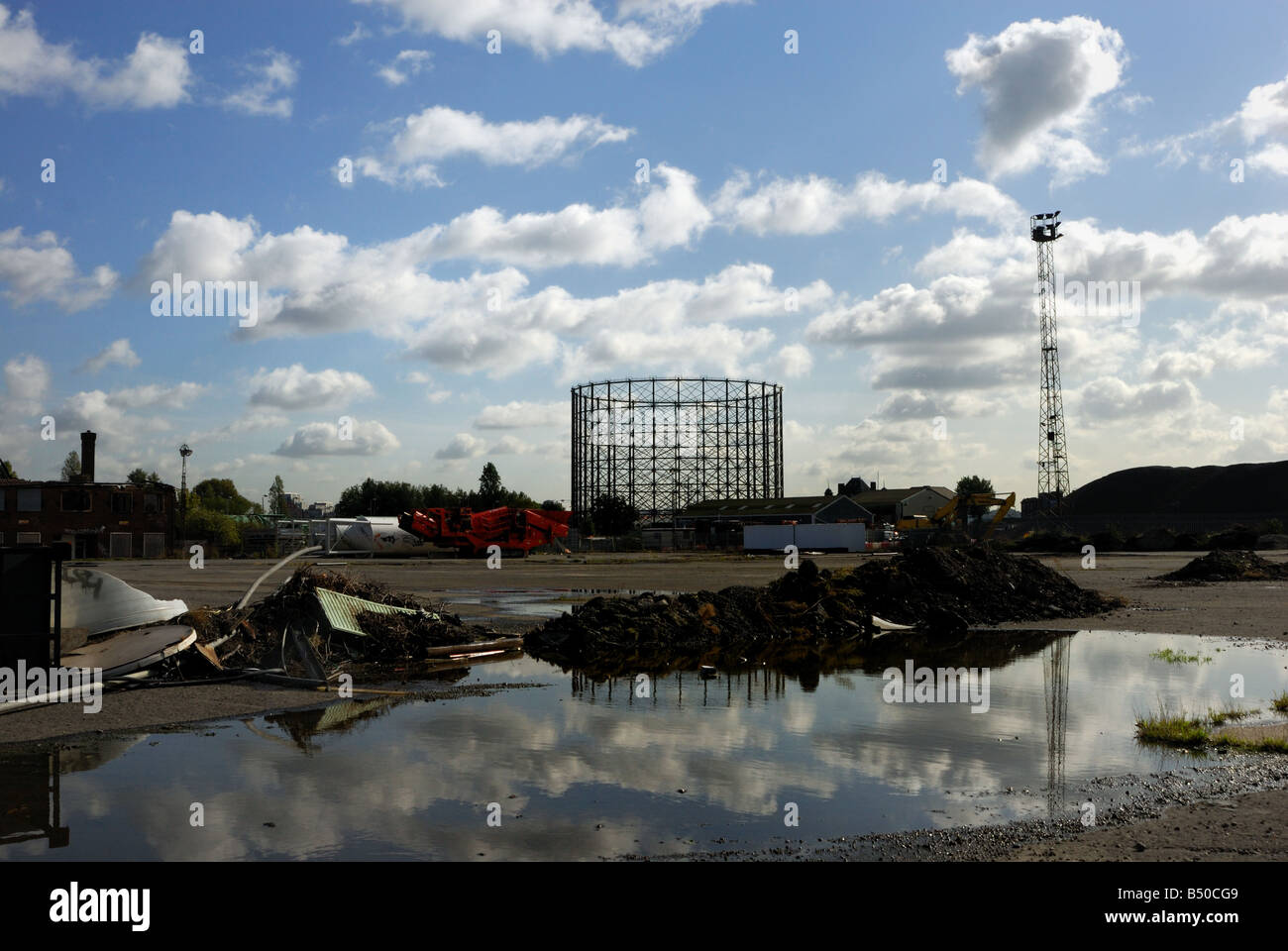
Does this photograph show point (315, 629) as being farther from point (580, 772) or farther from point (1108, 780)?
point (1108, 780)

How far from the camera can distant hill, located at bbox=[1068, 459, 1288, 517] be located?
11356 cm

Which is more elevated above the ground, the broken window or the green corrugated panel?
the broken window

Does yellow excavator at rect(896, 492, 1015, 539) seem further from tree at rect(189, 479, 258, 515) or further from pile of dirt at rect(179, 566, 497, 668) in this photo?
tree at rect(189, 479, 258, 515)

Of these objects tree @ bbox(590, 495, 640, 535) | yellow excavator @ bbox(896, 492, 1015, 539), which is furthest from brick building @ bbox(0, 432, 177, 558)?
yellow excavator @ bbox(896, 492, 1015, 539)

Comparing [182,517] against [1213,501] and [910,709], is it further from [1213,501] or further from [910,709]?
[1213,501]

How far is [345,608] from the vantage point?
14383 millimetres

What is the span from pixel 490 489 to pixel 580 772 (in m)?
115

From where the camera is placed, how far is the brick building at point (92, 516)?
62688 mm

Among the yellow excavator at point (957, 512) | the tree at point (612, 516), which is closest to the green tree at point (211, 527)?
the tree at point (612, 516)

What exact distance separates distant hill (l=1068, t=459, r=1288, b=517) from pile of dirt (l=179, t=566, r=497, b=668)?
337 ft

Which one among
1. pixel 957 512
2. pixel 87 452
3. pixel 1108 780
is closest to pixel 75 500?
pixel 87 452
